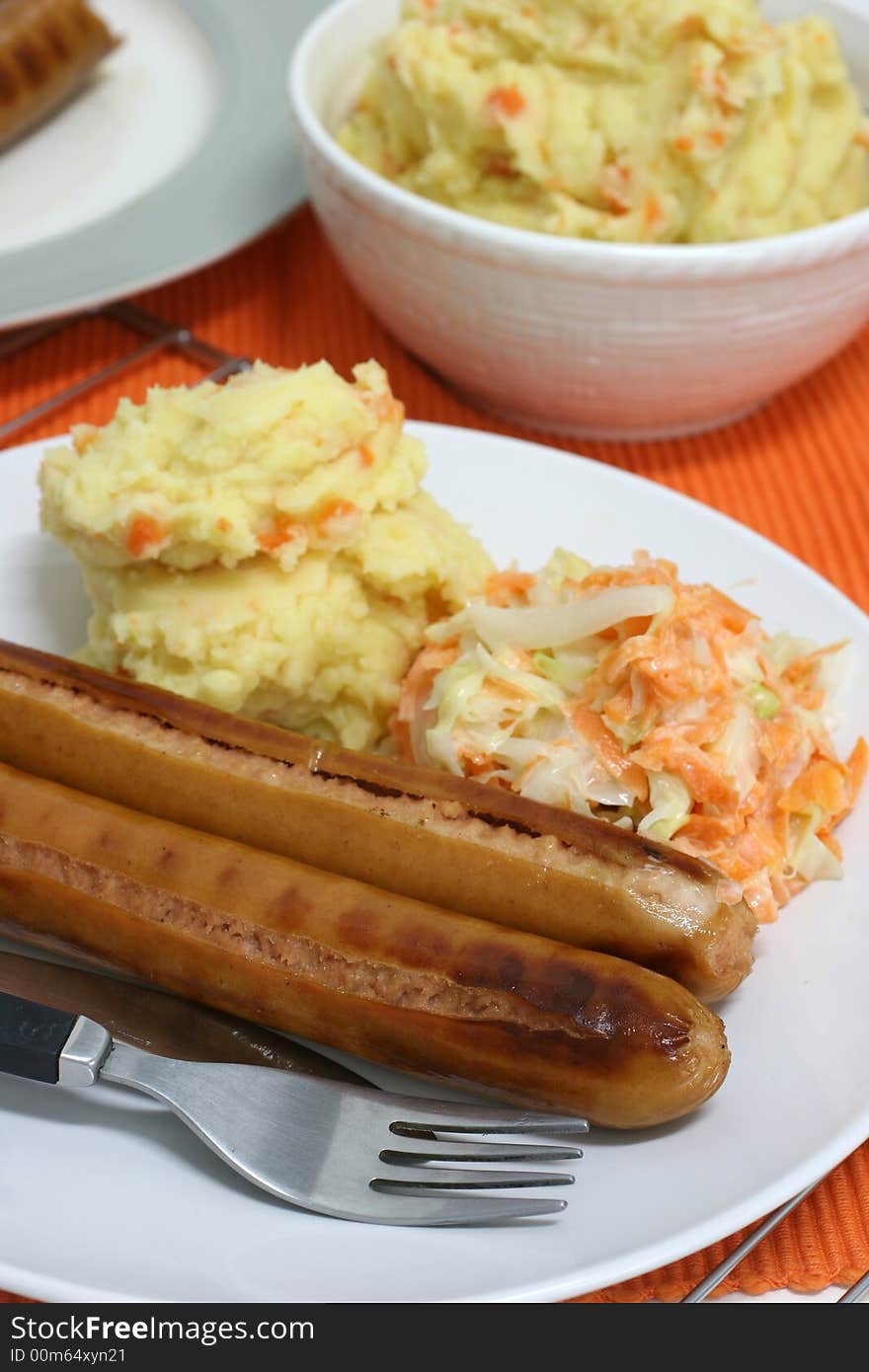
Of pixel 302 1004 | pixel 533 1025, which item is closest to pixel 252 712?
pixel 302 1004

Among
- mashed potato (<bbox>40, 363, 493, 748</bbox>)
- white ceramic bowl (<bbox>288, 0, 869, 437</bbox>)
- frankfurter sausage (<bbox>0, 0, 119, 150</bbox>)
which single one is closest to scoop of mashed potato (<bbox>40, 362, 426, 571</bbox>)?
mashed potato (<bbox>40, 363, 493, 748</bbox>)

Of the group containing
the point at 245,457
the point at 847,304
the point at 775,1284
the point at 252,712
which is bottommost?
the point at 252,712

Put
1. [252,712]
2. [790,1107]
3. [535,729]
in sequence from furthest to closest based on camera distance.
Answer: [252,712] < [535,729] < [790,1107]

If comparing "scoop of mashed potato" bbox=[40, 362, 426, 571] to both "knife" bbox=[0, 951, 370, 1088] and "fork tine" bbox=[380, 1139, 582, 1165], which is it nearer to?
"knife" bbox=[0, 951, 370, 1088]

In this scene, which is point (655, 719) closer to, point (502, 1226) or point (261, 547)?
point (261, 547)

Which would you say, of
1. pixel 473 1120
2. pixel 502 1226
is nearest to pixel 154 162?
pixel 473 1120

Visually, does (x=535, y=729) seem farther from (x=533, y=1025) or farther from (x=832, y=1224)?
(x=832, y=1224)
